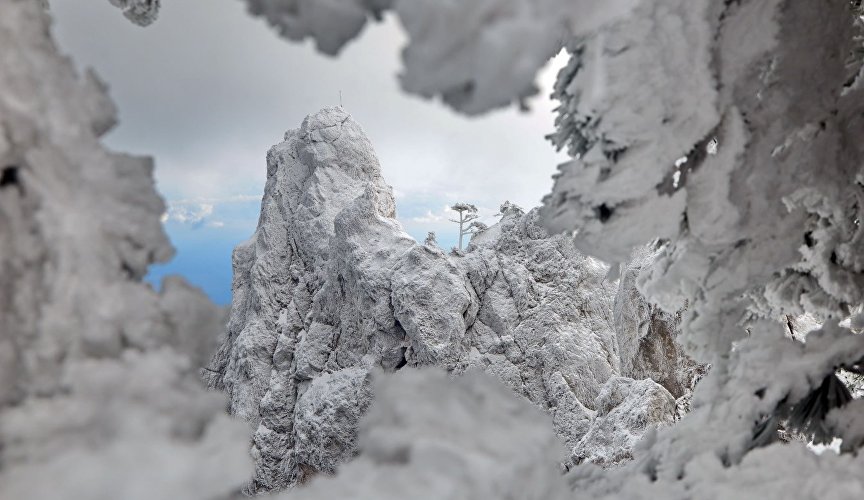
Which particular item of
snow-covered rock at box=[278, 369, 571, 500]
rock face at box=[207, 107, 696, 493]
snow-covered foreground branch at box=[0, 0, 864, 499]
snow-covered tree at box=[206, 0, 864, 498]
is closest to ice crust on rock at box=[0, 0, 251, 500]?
snow-covered foreground branch at box=[0, 0, 864, 499]

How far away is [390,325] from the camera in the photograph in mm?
14078

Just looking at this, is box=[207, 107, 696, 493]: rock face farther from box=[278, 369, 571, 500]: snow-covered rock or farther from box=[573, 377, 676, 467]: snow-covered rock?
box=[278, 369, 571, 500]: snow-covered rock

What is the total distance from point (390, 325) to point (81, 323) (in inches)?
519

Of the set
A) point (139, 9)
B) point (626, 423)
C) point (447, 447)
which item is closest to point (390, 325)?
point (626, 423)

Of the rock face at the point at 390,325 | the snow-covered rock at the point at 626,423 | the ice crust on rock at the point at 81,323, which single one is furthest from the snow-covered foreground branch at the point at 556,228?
the rock face at the point at 390,325

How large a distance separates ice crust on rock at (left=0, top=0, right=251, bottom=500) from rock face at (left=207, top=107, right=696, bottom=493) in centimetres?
993

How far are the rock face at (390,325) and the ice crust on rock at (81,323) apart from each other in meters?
9.93

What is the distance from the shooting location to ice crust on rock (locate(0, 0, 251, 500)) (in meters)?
0.92

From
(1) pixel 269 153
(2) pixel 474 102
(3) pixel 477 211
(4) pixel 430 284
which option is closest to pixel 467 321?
(4) pixel 430 284

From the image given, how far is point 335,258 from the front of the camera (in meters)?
16.2

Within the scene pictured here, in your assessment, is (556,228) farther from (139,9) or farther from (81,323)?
(139,9)

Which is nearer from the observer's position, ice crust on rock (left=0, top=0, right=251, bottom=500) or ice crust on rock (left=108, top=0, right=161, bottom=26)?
ice crust on rock (left=0, top=0, right=251, bottom=500)

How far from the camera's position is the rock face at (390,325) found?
43.1 ft

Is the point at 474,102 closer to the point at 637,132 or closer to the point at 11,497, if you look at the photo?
the point at 637,132
